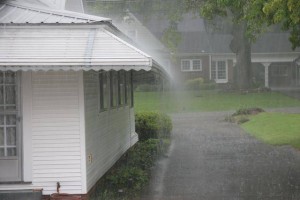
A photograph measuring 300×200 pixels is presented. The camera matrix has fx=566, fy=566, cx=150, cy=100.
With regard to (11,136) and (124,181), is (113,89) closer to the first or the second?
(124,181)

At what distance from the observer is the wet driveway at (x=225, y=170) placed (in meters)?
10.8

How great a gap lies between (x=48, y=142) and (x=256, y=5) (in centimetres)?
546

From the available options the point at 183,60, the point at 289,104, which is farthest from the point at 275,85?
the point at 289,104

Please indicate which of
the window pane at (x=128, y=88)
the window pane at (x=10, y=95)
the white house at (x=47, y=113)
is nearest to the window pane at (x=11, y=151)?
the white house at (x=47, y=113)

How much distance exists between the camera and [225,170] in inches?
535

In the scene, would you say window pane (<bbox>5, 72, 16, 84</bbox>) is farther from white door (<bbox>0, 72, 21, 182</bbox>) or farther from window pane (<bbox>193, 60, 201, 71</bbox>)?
window pane (<bbox>193, 60, 201, 71</bbox>)

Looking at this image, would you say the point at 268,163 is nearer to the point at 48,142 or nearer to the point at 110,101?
the point at 110,101

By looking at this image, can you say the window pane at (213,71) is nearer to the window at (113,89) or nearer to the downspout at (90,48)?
the window at (113,89)

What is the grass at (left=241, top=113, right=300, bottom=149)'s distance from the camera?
19.8 metres

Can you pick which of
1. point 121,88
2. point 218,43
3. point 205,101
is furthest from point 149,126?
point 218,43

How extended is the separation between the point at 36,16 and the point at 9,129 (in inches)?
82.6

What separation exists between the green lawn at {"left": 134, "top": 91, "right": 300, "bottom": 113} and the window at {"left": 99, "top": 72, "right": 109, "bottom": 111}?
19.9 m

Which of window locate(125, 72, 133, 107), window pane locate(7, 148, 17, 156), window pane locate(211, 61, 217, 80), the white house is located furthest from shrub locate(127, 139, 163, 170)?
window pane locate(211, 61, 217, 80)

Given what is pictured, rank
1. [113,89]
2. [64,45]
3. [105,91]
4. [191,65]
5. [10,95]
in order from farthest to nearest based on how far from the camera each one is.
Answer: [191,65]
[113,89]
[105,91]
[10,95]
[64,45]
